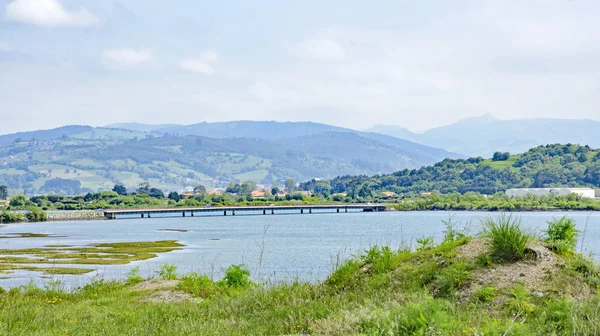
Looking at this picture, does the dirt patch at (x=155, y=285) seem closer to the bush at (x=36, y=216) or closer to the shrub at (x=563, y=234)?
the shrub at (x=563, y=234)

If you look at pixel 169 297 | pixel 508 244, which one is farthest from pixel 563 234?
pixel 169 297

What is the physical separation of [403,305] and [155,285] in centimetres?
1297

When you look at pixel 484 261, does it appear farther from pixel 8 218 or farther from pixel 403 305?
pixel 8 218

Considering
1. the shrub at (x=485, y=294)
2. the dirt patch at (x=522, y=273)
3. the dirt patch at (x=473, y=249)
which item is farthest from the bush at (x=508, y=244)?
the shrub at (x=485, y=294)

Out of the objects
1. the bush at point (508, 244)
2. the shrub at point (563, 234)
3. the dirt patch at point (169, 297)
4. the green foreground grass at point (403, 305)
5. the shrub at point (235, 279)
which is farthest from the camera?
the shrub at point (235, 279)

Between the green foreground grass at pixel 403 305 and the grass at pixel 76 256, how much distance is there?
92.3ft

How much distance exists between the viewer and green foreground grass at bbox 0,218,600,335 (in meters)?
10.6

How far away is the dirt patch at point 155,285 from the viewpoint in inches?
887

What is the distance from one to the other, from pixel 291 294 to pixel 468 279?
361cm

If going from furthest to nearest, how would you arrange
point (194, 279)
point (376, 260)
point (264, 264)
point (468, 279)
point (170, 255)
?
point (170, 255)
point (264, 264)
point (194, 279)
point (376, 260)
point (468, 279)

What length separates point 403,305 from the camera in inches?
477

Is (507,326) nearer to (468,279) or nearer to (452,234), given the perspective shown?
(468,279)

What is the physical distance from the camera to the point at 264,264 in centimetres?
4762

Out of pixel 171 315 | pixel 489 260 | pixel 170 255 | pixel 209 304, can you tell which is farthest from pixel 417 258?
pixel 170 255
